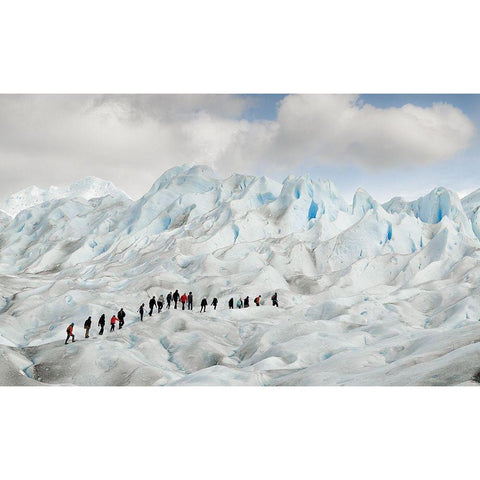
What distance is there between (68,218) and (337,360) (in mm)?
57595

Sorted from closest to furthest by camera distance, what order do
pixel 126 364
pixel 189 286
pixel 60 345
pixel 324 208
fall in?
pixel 126 364 → pixel 60 345 → pixel 189 286 → pixel 324 208

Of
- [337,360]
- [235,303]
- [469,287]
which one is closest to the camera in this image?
[337,360]

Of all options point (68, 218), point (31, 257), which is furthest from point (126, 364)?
point (68, 218)

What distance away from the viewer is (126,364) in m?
13.1

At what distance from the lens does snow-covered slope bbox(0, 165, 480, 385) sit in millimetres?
12438

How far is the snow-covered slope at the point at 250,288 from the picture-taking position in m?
12.4

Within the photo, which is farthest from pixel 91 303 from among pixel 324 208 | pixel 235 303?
pixel 324 208

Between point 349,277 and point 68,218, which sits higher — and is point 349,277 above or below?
below

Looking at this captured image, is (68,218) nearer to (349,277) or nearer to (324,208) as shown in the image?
(324,208)

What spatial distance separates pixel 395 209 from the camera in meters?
55.0

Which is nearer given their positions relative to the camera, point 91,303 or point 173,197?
point 91,303

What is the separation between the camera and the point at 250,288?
26.9 metres

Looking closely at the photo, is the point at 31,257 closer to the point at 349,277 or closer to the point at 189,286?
the point at 189,286

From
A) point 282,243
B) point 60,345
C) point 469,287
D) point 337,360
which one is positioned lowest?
point 337,360
